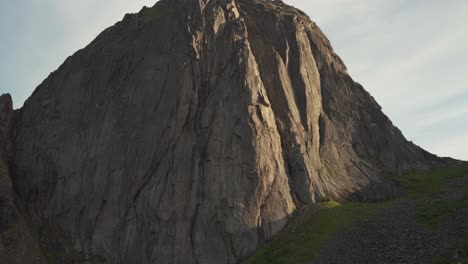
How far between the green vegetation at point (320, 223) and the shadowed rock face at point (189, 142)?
2195mm

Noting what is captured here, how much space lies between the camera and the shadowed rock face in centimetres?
5656

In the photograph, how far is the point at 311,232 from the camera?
5250 centimetres

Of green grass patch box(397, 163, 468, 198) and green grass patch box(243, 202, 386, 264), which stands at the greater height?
green grass patch box(397, 163, 468, 198)

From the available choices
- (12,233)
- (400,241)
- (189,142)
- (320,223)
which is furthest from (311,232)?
(12,233)

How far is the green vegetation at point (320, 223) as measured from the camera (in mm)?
49156

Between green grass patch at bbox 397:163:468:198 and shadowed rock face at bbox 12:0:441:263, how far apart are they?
262cm

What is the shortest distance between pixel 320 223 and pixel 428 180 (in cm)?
2328

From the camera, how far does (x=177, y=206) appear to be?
57.2m

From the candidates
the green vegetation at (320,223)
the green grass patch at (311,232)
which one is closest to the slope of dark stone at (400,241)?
the green vegetation at (320,223)

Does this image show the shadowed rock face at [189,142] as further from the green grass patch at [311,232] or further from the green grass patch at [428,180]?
the green grass patch at [428,180]

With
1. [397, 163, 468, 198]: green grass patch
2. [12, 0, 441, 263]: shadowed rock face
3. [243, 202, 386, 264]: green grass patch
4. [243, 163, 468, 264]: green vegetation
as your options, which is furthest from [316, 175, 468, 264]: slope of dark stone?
[397, 163, 468, 198]: green grass patch

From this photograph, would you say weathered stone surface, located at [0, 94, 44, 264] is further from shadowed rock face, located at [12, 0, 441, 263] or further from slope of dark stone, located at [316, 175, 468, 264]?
slope of dark stone, located at [316, 175, 468, 264]

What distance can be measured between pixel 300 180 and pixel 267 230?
9.16 m

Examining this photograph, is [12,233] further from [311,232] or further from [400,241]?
[400,241]
